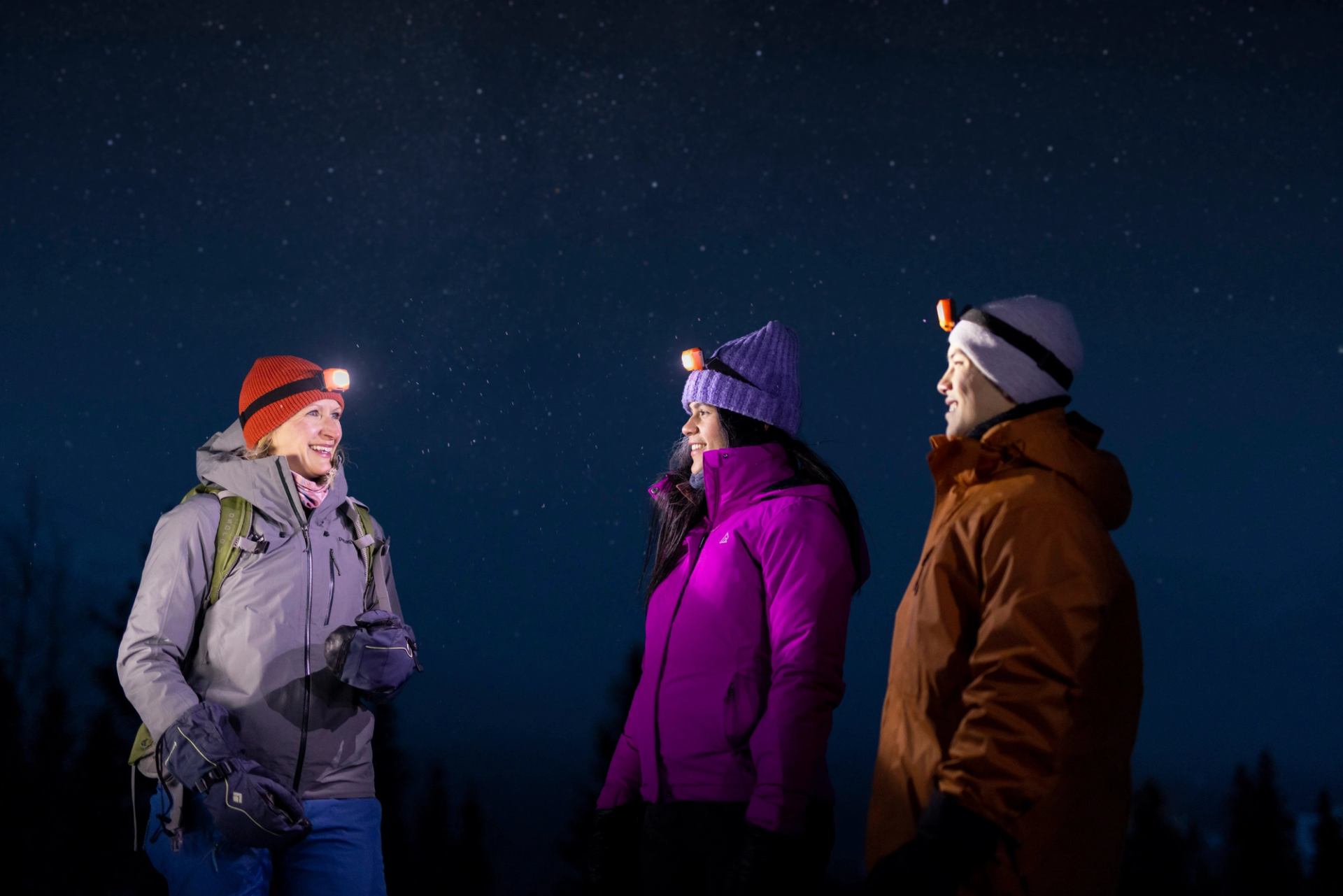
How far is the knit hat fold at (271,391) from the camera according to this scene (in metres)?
4.16

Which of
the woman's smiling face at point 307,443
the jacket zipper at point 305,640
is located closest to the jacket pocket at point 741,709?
the jacket zipper at point 305,640

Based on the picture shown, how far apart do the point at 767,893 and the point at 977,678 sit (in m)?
1.02

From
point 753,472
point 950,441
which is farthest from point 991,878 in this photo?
point 753,472

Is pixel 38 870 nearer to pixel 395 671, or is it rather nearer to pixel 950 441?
pixel 395 671

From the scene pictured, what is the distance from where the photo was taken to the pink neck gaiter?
405cm

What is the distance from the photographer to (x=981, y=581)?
7.79 feet

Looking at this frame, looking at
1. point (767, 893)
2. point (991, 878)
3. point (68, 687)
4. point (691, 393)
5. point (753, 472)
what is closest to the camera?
point (991, 878)

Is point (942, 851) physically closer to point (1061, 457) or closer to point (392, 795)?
point (1061, 457)

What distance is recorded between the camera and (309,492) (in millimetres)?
4066

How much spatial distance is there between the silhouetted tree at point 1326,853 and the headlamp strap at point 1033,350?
60.5 meters

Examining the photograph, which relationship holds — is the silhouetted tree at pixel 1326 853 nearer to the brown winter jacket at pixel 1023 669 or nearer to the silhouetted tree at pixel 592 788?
the silhouetted tree at pixel 592 788

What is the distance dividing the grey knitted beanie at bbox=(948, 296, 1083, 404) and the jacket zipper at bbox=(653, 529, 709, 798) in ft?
3.76

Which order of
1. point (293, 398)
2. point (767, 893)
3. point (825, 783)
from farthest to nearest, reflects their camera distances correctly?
1. point (293, 398)
2. point (825, 783)
3. point (767, 893)

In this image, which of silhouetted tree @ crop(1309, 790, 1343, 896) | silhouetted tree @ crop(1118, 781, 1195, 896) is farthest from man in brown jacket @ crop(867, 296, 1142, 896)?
silhouetted tree @ crop(1309, 790, 1343, 896)
